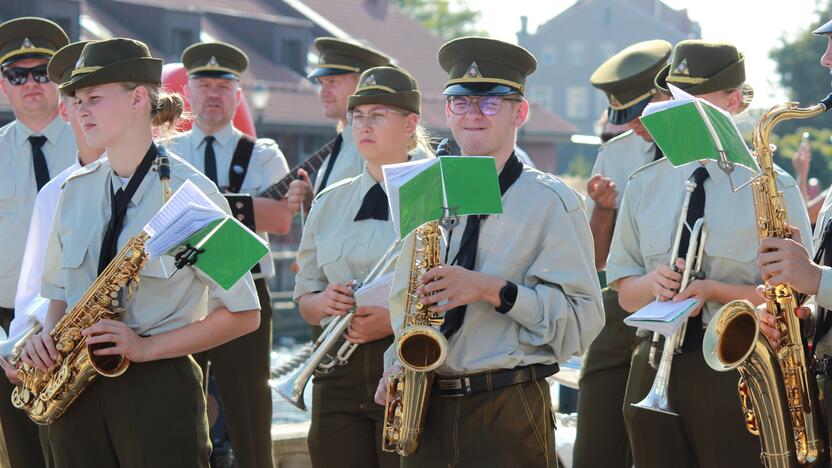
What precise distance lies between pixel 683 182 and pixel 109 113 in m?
2.39

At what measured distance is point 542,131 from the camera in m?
51.6

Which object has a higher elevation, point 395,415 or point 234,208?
point 234,208

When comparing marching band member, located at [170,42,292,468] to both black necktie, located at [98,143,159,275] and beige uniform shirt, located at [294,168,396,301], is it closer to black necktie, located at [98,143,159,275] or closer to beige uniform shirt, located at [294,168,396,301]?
beige uniform shirt, located at [294,168,396,301]

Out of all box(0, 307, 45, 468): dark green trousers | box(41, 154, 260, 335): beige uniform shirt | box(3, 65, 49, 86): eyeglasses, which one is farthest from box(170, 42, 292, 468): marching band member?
box(41, 154, 260, 335): beige uniform shirt

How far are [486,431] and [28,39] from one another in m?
3.87

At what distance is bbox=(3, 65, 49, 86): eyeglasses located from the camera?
7.65m

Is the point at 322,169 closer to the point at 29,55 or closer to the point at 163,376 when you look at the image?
the point at 29,55

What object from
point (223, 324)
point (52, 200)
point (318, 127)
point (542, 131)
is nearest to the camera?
point (223, 324)

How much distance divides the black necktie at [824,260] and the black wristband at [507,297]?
120 centimetres

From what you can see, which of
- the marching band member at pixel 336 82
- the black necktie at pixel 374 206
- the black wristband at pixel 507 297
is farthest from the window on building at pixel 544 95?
the black wristband at pixel 507 297

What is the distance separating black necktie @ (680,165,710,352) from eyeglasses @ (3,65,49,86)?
371 centimetres

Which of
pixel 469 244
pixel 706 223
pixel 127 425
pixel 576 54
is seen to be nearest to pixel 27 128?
pixel 127 425

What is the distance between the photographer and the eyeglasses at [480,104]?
17.8ft

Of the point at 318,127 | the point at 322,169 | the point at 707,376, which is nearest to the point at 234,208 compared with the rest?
the point at 322,169
